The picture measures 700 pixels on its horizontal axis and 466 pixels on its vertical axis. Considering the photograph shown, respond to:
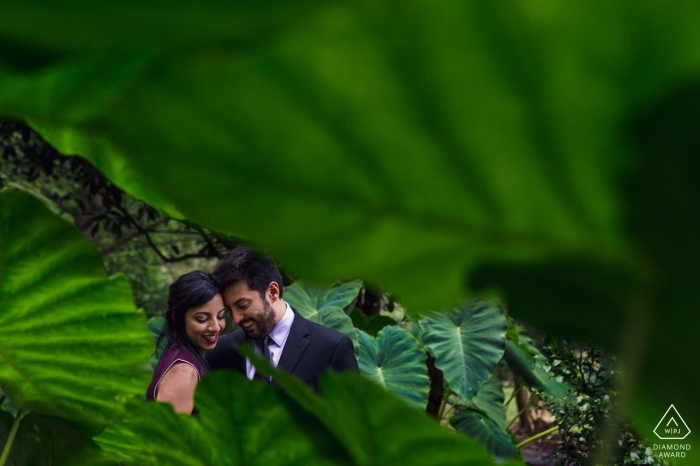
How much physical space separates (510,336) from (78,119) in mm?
3138

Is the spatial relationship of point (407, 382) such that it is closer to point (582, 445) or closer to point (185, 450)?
point (582, 445)

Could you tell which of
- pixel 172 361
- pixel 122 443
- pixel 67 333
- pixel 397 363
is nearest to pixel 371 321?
pixel 397 363

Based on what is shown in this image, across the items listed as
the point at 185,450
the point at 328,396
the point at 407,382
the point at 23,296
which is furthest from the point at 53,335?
the point at 407,382

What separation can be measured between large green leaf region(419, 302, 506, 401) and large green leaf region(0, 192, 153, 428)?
2.13 meters

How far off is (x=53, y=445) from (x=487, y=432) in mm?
2442

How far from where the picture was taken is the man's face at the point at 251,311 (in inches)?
82.4

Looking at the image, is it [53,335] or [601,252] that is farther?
[53,335]

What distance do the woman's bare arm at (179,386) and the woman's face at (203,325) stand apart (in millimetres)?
185

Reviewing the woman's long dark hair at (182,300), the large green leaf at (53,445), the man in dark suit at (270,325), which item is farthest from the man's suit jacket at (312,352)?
the large green leaf at (53,445)

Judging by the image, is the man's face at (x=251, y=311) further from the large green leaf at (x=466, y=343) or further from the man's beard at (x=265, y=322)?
the large green leaf at (x=466, y=343)

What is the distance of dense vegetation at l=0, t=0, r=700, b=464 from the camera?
4.9 inches

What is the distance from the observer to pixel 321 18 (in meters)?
0.12

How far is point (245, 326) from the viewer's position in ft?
6.95

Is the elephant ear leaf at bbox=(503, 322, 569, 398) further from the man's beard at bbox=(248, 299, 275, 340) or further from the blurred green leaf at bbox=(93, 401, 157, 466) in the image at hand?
the blurred green leaf at bbox=(93, 401, 157, 466)
